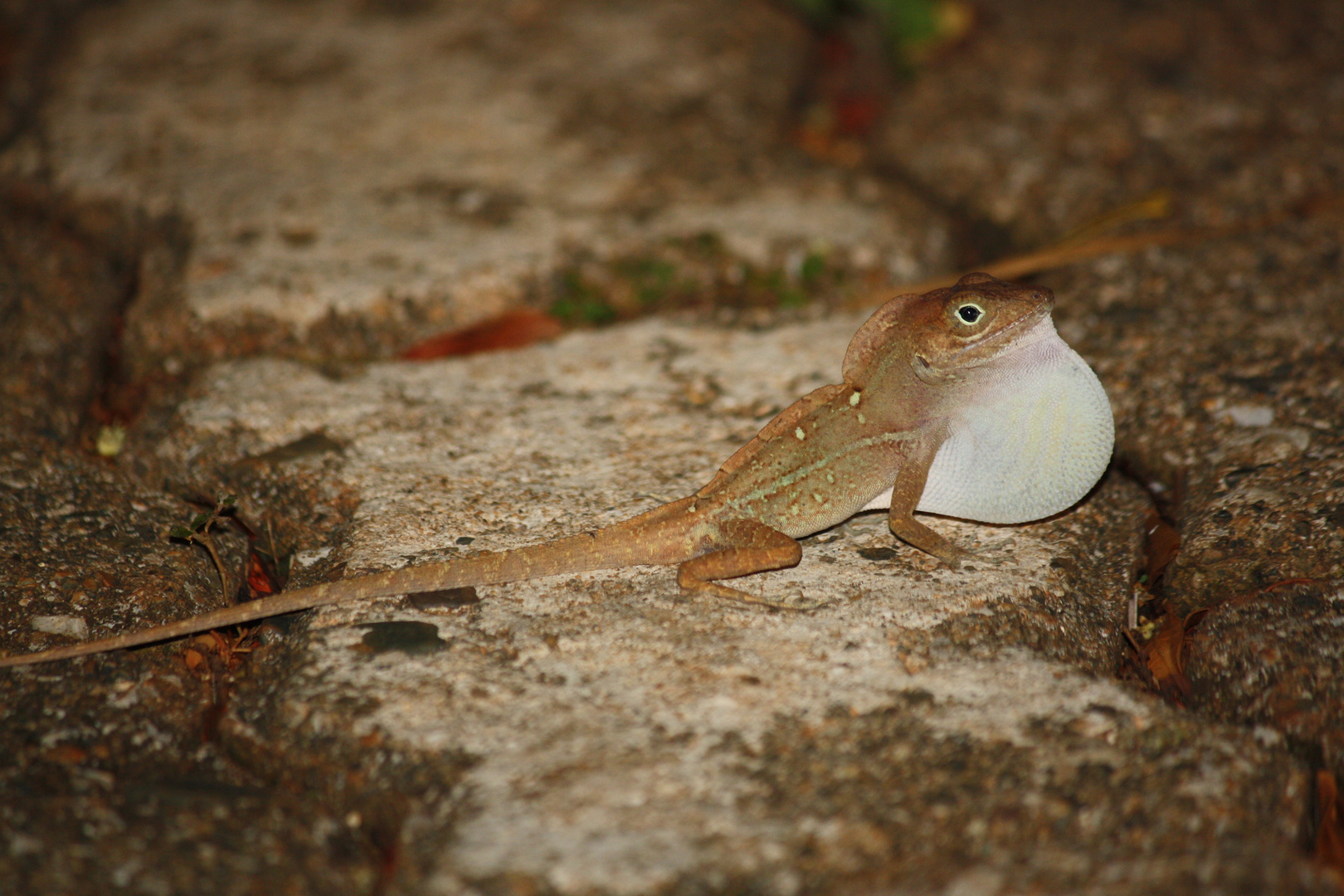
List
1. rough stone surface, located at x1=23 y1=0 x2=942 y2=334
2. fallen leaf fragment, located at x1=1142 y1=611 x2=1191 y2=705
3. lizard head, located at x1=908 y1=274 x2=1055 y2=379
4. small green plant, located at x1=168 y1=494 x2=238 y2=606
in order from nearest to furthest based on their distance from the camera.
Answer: fallen leaf fragment, located at x1=1142 y1=611 x2=1191 y2=705 < lizard head, located at x1=908 y1=274 x2=1055 y2=379 < small green plant, located at x1=168 y1=494 x2=238 y2=606 < rough stone surface, located at x1=23 y1=0 x2=942 y2=334

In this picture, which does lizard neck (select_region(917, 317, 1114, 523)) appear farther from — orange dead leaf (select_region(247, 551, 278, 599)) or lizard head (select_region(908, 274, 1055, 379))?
orange dead leaf (select_region(247, 551, 278, 599))

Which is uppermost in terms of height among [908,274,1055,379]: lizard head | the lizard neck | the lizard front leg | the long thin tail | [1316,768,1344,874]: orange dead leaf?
[908,274,1055,379]: lizard head

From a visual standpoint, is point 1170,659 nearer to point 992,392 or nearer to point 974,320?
point 992,392

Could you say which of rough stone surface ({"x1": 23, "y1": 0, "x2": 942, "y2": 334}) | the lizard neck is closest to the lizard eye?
the lizard neck

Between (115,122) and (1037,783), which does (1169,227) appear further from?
(115,122)

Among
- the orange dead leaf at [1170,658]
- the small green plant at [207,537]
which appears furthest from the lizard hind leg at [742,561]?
the small green plant at [207,537]

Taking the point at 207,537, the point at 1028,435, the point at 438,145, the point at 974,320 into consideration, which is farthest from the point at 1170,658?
the point at 438,145

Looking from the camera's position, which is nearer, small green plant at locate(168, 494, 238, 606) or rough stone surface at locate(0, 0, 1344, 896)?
rough stone surface at locate(0, 0, 1344, 896)
